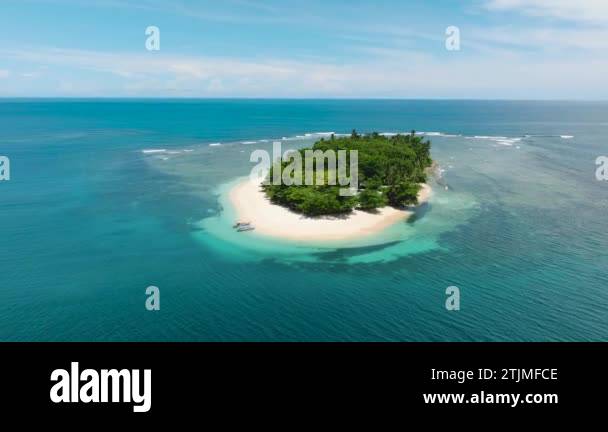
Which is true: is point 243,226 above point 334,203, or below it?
below

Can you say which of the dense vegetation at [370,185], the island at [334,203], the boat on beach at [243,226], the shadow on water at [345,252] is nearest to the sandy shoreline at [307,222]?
the island at [334,203]

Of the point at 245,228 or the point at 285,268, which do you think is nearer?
the point at 285,268

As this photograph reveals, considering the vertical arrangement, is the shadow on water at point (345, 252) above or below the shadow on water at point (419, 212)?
below

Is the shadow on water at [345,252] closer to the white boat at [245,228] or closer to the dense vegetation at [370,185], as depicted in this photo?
the dense vegetation at [370,185]

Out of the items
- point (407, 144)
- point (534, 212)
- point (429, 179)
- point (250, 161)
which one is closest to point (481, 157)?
point (407, 144)

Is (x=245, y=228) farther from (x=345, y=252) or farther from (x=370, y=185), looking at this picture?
(x=370, y=185)

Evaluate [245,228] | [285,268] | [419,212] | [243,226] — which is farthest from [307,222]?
[419,212]

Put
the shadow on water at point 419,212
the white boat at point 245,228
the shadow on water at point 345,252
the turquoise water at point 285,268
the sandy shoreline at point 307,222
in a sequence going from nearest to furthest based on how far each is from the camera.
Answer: the turquoise water at point 285,268 → the shadow on water at point 345,252 → the sandy shoreline at point 307,222 → the white boat at point 245,228 → the shadow on water at point 419,212

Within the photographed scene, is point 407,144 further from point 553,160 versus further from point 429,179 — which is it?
point 553,160

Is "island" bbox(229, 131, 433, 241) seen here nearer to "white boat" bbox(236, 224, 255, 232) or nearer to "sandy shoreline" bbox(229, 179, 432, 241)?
"sandy shoreline" bbox(229, 179, 432, 241)
